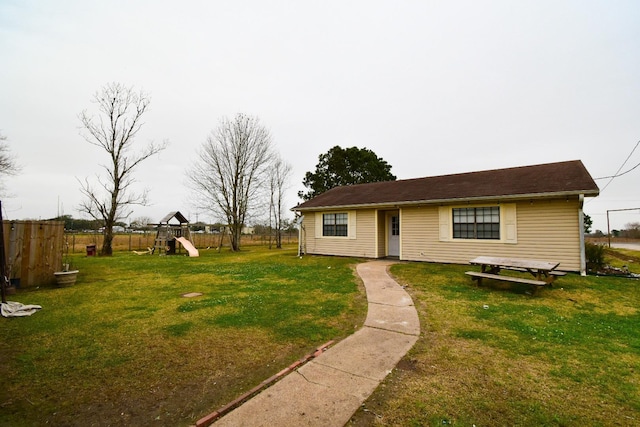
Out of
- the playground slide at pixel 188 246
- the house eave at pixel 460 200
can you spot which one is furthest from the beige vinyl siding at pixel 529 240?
the playground slide at pixel 188 246

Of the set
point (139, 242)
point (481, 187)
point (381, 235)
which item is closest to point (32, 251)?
point (381, 235)

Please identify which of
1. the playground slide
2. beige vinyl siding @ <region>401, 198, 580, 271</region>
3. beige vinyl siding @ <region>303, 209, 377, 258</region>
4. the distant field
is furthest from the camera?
the distant field

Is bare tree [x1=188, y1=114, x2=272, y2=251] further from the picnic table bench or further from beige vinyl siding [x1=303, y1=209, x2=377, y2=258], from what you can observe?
the picnic table bench

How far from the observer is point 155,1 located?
1023 centimetres

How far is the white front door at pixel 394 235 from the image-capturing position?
46.6 ft

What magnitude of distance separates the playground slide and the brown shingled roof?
773 cm

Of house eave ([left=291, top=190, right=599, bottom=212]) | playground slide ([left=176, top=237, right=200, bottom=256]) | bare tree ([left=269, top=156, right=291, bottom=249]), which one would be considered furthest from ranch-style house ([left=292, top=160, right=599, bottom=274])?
bare tree ([left=269, top=156, right=291, bottom=249])

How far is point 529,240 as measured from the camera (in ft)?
33.0

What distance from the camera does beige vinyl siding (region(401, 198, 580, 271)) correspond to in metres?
9.38

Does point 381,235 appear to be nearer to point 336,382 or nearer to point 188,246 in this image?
point 336,382

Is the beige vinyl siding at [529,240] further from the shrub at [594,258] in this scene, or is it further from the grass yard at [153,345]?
the grass yard at [153,345]

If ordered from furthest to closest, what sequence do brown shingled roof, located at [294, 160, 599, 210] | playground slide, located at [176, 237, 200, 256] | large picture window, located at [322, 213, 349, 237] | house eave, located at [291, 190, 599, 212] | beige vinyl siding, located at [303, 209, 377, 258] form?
1. playground slide, located at [176, 237, 200, 256]
2. large picture window, located at [322, 213, 349, 237]
3. beige vinyl siding, located at [303, 209, 377, 258]
4. brown shingled roof, located at [294, 160, 599, 210]
5. house eave, located at [291, 190, 599, 212]

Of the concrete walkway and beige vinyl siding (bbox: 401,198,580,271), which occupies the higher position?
beige vinyl siding (bbox: 401,198,580,271)

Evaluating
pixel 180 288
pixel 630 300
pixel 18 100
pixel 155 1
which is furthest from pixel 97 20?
pixel 630 300
